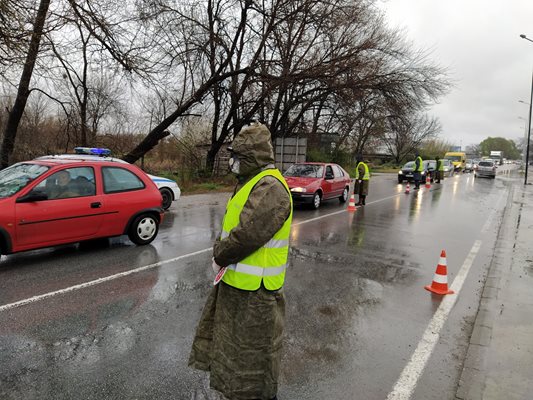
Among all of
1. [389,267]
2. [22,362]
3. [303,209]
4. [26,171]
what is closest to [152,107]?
[303,209]

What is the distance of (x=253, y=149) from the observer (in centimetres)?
239

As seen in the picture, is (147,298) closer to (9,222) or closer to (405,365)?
(9,222)

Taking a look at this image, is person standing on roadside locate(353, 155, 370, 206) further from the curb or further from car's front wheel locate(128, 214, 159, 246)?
car's front wheel locate(128, 214, 159, 246)

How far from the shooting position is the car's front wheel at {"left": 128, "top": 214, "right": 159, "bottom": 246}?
23.4 ft

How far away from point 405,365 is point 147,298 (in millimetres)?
3088

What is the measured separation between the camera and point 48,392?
289 centimetres

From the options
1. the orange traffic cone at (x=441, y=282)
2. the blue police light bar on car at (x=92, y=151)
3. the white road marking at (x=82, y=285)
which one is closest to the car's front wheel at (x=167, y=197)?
the blue police light bar on car at (x=92, y=151)

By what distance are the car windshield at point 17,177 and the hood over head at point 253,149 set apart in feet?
Answer: 15.8

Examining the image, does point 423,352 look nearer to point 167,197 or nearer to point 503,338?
point 503,338

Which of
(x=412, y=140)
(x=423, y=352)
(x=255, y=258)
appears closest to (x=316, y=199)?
(x=423, y=352)

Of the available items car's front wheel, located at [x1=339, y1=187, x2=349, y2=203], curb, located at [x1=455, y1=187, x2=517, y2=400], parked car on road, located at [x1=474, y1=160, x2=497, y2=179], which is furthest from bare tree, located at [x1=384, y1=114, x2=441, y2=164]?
curb, located at [x1=455, y1=187, x2=517, y2=400]

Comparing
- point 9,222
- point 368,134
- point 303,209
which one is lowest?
point 303,209

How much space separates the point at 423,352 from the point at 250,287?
7.72 feet

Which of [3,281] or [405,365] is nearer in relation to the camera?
[405,365]
